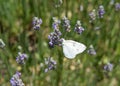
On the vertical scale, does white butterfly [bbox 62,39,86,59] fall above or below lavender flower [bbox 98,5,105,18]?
below

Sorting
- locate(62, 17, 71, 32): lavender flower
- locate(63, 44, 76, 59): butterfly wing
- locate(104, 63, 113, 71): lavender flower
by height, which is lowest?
locate(104, 63, 113, 71): lavender flower

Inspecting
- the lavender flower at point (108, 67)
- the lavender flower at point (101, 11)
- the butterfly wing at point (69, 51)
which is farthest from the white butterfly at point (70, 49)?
the lavender flower at point (108, 67)

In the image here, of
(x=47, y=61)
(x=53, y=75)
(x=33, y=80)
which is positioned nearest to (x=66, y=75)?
(x=53, y=75)

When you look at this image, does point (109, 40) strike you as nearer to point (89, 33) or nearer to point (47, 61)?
point (89, 33)

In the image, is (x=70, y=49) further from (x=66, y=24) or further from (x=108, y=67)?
(x=108, y=67)

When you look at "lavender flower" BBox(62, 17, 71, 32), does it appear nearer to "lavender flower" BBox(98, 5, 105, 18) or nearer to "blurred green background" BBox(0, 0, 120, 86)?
"lavender flower" BBox(98, 5, 105, 18)

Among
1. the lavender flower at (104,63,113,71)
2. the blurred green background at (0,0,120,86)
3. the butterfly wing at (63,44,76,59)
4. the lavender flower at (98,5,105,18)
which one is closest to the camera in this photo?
the butterfly wing at (63,44,76,59)

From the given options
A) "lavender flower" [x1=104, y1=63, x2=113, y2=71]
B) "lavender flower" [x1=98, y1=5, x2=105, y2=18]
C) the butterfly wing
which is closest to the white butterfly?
the butterfly wing

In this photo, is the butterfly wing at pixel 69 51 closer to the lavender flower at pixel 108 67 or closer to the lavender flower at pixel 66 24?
the lavender flower at pixel 66 24

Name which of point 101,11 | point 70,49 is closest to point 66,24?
point 70,49
